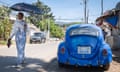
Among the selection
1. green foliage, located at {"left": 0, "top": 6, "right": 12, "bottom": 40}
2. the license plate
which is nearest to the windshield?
the license plate

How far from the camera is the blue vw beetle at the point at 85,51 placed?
36.2 ft

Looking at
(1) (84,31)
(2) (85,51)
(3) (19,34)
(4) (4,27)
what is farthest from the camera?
(4) (4,27)

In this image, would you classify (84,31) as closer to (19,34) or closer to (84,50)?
(84,50)

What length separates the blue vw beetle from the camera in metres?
11.0

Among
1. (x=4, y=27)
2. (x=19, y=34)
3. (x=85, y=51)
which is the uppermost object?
(x=4, y=27)

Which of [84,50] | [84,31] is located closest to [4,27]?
[84,31]

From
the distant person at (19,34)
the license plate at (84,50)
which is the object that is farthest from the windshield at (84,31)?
the distant person at (19,34)

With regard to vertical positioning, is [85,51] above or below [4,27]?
below

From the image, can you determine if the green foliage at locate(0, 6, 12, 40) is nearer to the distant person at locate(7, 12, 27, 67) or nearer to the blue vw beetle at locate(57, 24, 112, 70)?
the distant person at locate(7, 12, 27, 67)

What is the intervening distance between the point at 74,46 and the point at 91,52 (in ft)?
2.08

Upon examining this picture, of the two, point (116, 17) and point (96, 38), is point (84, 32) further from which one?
point (116, 17)

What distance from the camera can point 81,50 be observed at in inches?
439

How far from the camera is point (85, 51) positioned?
1110cm

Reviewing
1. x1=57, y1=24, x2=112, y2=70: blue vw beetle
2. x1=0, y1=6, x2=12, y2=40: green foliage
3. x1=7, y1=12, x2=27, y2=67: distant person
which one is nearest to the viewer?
x1=57, y1=24, x2=112, y2=70: blue vw beetle
